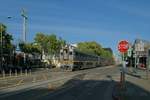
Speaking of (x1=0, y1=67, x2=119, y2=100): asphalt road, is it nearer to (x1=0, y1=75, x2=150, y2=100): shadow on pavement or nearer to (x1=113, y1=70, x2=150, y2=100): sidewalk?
(x1=0, y1=75, x2=150, y2=100): shadow on pavement

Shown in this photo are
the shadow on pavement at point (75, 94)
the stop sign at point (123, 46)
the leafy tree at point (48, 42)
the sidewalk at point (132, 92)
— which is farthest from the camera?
the leafy tree at point (48, 42)

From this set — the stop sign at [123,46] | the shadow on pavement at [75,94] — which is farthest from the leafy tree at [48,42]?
the stop sign at [123,46]

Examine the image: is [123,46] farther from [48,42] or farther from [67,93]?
[48,42]

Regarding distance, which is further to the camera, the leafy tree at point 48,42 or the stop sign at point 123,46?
the leafy tree at point 48,42

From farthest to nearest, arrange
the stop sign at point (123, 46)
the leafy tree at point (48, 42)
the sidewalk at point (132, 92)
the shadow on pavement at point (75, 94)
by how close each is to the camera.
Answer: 1. the leafy tree at point (48, 42)
2. the stop sign at point (123, 46)
3. the sidewalk at point (132, 92)
4. the shadow on pavement at point (75, 94)

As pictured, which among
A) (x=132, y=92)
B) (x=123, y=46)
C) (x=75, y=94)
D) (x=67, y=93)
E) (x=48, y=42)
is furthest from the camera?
(x=48, y=42)

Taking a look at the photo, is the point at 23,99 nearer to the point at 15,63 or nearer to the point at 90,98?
the point at 90,98

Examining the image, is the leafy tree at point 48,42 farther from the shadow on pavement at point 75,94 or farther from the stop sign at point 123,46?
the stop sign at point 123,46

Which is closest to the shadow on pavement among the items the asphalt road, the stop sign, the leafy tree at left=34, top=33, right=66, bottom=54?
the asphalt road

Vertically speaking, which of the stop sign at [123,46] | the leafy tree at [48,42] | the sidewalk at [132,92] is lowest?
the sidewalk at [132,92]

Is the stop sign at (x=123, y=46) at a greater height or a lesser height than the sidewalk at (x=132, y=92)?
greater

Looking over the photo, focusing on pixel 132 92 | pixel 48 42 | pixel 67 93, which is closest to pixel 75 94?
pixel 67 93

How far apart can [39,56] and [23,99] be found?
118492 millimetres

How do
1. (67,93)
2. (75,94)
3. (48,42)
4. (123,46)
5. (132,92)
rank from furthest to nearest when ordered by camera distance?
(48,42) < (132,92) < (67,93) < (75,94) < (123,46)
